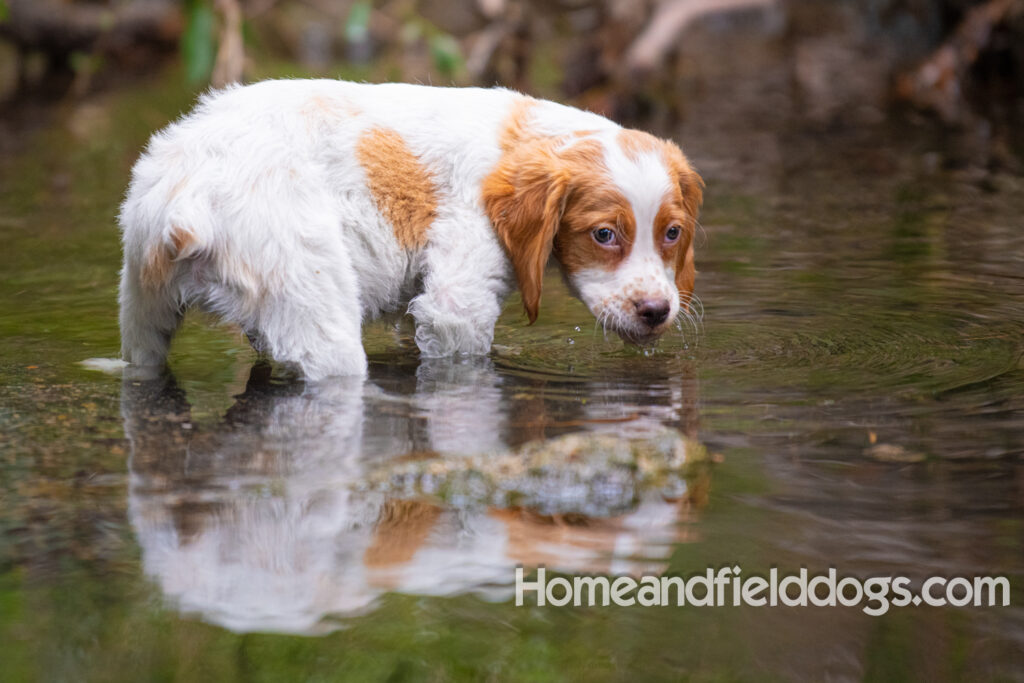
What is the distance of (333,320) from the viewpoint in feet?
15.3

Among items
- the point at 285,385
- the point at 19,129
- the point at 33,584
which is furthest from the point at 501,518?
the point at 19,129

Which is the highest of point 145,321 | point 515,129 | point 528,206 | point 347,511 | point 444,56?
point 444,56

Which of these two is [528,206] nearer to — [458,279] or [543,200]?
[543,200]

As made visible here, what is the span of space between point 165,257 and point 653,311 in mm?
1849

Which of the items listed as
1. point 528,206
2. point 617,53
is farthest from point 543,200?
point 617,53

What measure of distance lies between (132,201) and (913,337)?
3394mm

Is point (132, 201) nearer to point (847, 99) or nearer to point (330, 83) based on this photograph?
point (330, 83)

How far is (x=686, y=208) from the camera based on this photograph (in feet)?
17.6

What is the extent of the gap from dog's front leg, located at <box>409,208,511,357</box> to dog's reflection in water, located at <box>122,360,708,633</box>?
1.18 ft

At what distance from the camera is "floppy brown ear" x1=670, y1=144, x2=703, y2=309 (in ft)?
17.3

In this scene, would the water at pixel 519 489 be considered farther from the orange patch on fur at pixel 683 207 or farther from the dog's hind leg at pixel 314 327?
the orange patch on fur at pixel 683 207

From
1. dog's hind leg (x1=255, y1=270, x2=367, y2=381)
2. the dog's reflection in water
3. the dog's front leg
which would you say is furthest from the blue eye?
dog's hind leg (x1=255, y1=270, x2=367, y2=381)

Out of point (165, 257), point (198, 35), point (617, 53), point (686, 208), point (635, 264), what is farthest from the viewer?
point (617, 53)

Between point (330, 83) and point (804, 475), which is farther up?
point (330, 83)
